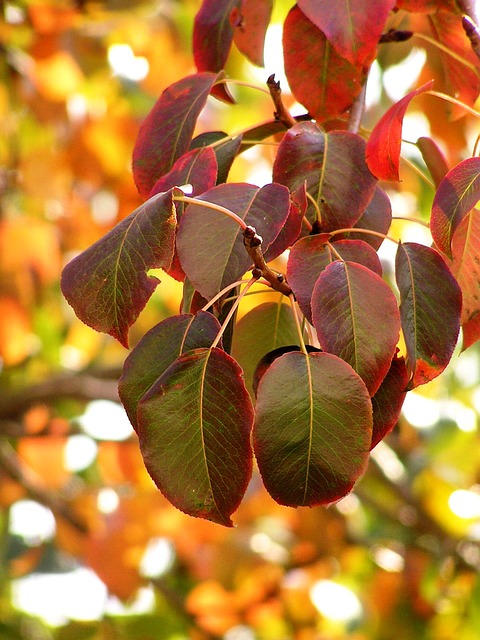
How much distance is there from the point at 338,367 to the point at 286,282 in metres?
0.11

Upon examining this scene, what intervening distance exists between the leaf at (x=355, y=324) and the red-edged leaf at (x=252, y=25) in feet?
1.16

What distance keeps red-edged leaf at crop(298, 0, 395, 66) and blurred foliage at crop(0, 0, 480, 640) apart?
154 cm

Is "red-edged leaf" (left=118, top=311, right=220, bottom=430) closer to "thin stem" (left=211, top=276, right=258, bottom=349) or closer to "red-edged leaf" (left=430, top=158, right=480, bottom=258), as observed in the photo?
"thin stem" (left=211, top=276, right=258, bottom=349)

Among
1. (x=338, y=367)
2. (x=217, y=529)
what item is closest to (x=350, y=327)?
(x=338, y=367)

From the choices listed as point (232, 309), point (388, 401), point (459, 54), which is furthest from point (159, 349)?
point (459, 54)

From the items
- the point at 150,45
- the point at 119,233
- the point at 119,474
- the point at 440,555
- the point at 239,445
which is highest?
the point at 119,233

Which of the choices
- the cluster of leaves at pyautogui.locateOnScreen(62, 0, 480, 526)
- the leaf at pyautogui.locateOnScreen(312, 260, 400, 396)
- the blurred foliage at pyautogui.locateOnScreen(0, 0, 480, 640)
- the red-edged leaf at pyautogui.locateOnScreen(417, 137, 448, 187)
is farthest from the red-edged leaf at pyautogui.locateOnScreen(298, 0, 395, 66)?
the blurred foliage at pyautogui.locateOnScreen(0, 0, 480, 640)

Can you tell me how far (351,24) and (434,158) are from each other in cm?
15

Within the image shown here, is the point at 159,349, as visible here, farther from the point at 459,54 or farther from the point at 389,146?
the point at 459,54

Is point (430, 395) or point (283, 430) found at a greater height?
point (283, 430)

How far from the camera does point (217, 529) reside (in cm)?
275

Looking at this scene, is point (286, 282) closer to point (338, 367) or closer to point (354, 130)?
point (338, 367)

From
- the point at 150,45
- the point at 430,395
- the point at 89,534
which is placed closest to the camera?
the point at 89,534

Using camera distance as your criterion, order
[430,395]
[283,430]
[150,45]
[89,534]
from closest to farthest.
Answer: [283,430]
[89,534]
[430,395]
[150,45]
